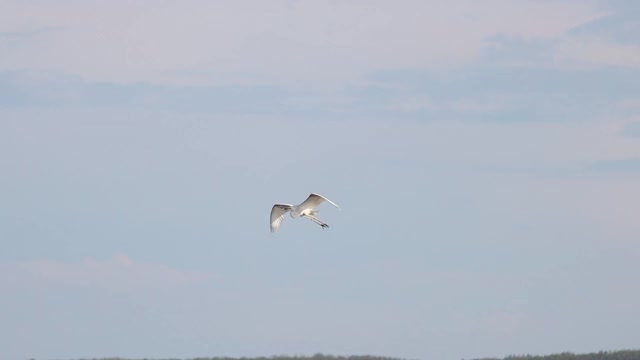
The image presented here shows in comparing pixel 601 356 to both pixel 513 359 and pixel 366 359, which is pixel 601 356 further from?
pixel 366 359

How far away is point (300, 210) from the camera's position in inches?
3538

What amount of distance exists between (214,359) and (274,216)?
25.4 feet

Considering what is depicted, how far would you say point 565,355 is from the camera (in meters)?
103

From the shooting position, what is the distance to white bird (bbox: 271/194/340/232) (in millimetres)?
88812

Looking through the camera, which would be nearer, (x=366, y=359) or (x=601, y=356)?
(x=366, y=359)

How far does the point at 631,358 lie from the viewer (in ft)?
331

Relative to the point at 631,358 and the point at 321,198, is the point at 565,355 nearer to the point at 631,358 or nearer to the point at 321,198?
the point at 631,358

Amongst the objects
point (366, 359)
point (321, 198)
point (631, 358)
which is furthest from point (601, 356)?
point (321, 198)

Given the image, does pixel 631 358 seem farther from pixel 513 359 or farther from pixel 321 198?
pixel 321 198

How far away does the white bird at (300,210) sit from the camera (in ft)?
291

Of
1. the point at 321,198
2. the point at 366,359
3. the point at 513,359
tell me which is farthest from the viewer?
the point at 513,359

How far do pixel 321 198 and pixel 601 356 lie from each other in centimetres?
2014

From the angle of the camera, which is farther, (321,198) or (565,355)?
(565,355)

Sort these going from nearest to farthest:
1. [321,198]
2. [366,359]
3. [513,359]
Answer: [321,198] < [366,359] < [513,359]
